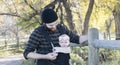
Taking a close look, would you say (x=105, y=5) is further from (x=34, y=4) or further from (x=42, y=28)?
(x=42, y=28)

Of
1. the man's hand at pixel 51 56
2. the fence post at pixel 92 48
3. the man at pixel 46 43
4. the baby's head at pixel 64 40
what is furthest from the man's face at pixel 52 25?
the fence post at pixel 92 48

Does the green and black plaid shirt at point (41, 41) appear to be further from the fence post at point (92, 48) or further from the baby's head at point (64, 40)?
the fence post at point (92, 48)

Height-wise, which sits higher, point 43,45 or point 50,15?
point 50,15

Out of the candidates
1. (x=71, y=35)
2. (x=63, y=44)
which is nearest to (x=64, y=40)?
(x=63, y=44)

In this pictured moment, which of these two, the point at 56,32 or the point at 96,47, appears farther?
the point at 96,47

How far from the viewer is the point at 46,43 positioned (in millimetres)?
4383

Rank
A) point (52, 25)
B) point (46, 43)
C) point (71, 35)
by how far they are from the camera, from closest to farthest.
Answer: point (52, 25)
point (46, 43)
point (71, 35)

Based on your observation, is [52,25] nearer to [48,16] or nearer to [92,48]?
[48,16]

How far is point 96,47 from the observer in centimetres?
509

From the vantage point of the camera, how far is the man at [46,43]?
4305 millimetres

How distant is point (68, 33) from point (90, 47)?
0.77 meters

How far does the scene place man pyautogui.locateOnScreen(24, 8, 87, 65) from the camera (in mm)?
4305

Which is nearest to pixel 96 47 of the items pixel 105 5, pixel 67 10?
pixel 67 10

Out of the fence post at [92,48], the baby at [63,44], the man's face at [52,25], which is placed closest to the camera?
the man's face at [52,25]
